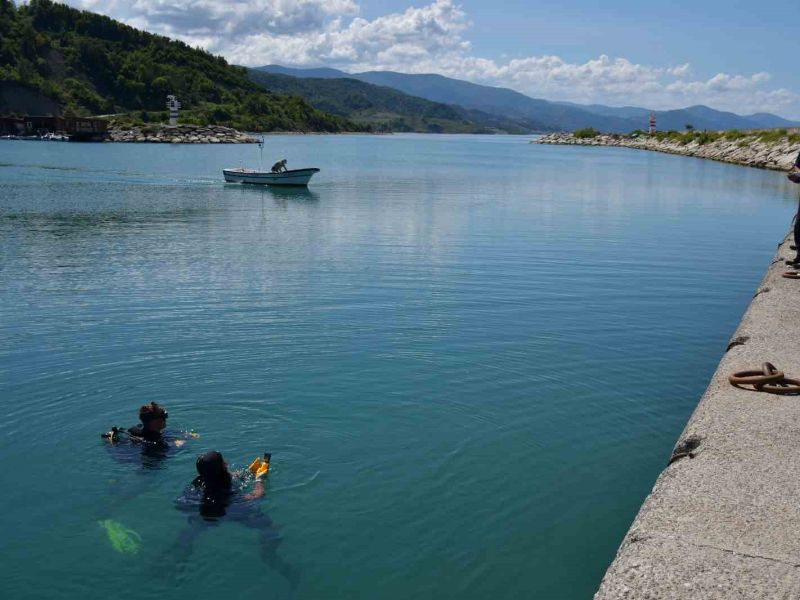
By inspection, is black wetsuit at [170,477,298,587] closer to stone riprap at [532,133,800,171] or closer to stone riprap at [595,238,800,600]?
stone riprap at [595,238,800,600]

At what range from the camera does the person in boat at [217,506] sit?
875 centimetres

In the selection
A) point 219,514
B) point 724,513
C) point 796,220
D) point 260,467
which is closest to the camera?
point 724,513

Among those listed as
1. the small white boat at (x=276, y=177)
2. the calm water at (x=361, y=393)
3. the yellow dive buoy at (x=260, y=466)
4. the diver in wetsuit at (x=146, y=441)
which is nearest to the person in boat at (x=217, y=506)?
the calm water at (x=361, y=393)

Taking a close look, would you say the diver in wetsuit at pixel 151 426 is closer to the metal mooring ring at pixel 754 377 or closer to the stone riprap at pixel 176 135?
the metal mooring ring at pixel 754 377

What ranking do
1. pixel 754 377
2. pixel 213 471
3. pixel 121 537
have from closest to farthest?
pixel 121 537
pixel 213 471
pixel 754 377

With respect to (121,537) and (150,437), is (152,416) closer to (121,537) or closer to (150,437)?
(150,437)

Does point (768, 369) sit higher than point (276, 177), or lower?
lower

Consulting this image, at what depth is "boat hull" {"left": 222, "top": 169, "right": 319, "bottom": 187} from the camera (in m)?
51.9

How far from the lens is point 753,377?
1059cm

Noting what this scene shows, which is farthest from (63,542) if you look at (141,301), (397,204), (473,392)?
(397,204)

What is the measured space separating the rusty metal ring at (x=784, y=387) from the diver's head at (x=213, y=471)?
6.76 m

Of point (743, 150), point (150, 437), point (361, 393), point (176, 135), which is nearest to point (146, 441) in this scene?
point (150, 437)

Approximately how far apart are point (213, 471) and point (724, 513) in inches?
207

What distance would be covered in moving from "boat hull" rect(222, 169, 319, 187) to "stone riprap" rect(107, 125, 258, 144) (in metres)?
91.1
